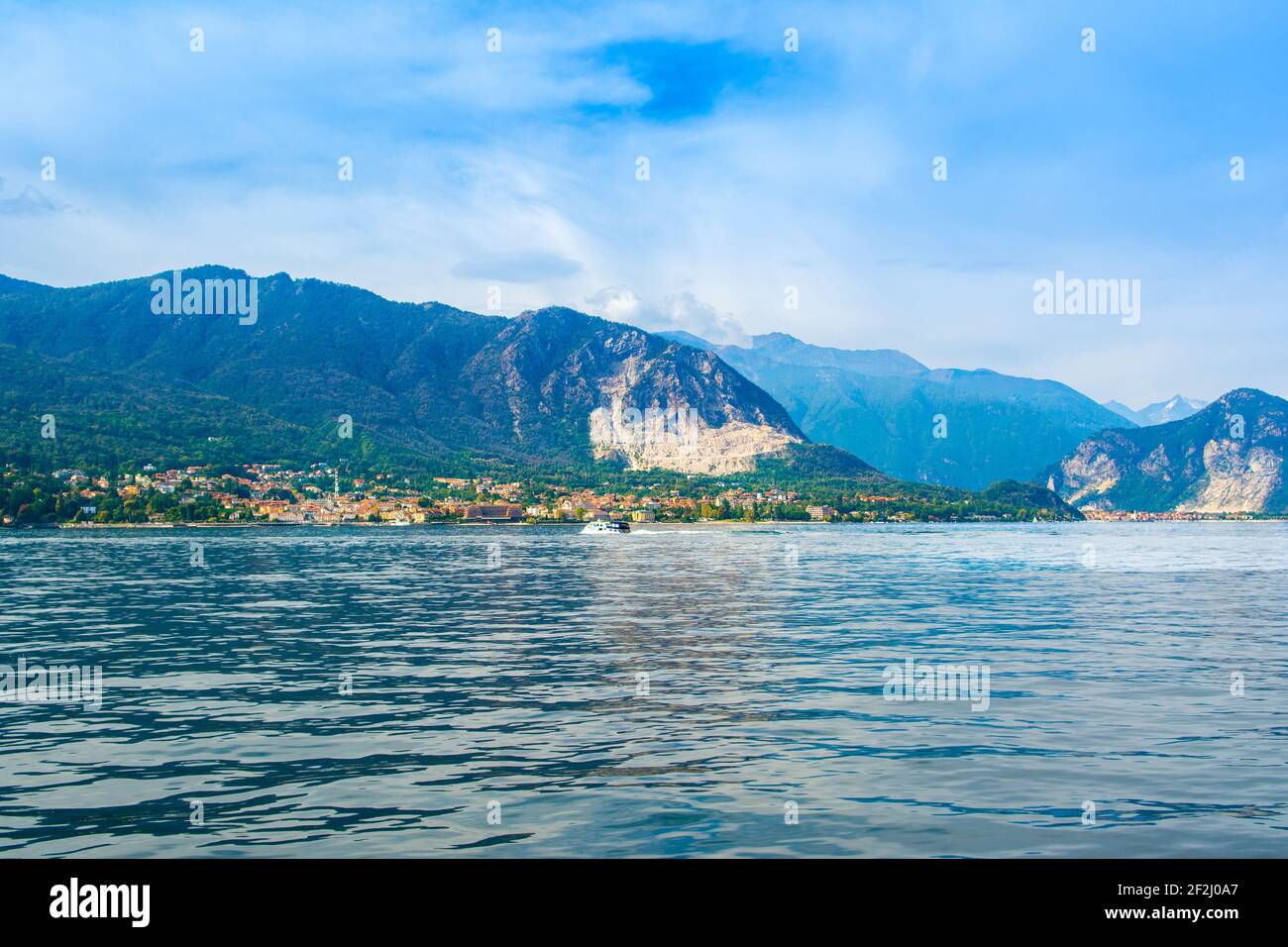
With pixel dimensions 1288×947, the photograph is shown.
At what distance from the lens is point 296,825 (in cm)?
1620

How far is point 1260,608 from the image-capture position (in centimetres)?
5506

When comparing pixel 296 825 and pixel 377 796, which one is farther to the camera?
pixel 377 796

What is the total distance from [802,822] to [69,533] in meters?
178

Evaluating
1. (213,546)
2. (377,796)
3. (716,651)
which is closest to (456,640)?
(716,651)

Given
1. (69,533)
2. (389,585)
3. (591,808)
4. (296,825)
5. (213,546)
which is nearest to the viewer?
(296,825)

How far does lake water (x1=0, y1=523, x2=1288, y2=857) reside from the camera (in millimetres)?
16141

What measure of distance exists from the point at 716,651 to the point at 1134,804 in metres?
21.1

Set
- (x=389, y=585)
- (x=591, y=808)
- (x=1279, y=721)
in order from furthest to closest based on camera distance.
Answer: (x=389, y=585) < (x=1279, y=721) < (x=591, y=808)

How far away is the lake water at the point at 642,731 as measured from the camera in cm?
1614

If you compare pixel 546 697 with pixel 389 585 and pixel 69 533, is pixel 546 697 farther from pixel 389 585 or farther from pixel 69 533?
pixel 69 533

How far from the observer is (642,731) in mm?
23938
